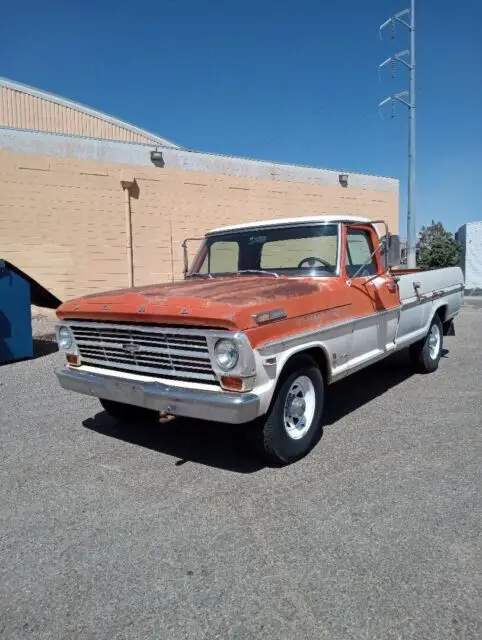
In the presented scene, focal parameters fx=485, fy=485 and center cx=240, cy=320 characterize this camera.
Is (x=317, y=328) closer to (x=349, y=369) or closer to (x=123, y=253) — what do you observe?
(x=349, y=369)

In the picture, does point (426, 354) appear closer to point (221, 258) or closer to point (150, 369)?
point (221, 258)

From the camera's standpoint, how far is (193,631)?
6.75 ft

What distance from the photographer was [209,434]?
14.2 feet

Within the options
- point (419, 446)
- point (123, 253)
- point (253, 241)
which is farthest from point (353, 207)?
point (419, 446)

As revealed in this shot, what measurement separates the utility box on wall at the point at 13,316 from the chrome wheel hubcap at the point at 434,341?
19.5 feet

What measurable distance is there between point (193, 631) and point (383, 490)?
1675mm

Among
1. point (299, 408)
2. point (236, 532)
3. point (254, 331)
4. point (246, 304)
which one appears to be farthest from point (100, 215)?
point (236, 532)

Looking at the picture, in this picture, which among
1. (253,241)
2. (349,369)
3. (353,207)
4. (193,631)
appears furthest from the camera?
(353,207)

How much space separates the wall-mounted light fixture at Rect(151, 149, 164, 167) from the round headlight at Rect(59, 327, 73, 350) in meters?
9.48

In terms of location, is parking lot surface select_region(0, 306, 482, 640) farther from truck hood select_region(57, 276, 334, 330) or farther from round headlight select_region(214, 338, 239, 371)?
truck hood select_region(57, 276, 334, 330)

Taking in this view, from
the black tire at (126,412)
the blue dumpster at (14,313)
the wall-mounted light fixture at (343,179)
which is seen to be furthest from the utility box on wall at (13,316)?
the wall-mounted light fixture at (343,179)

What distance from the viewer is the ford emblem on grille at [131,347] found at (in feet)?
11.8

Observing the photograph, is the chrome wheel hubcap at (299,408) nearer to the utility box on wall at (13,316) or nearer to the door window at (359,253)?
the door window at (359,253)

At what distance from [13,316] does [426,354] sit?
5991 mm
